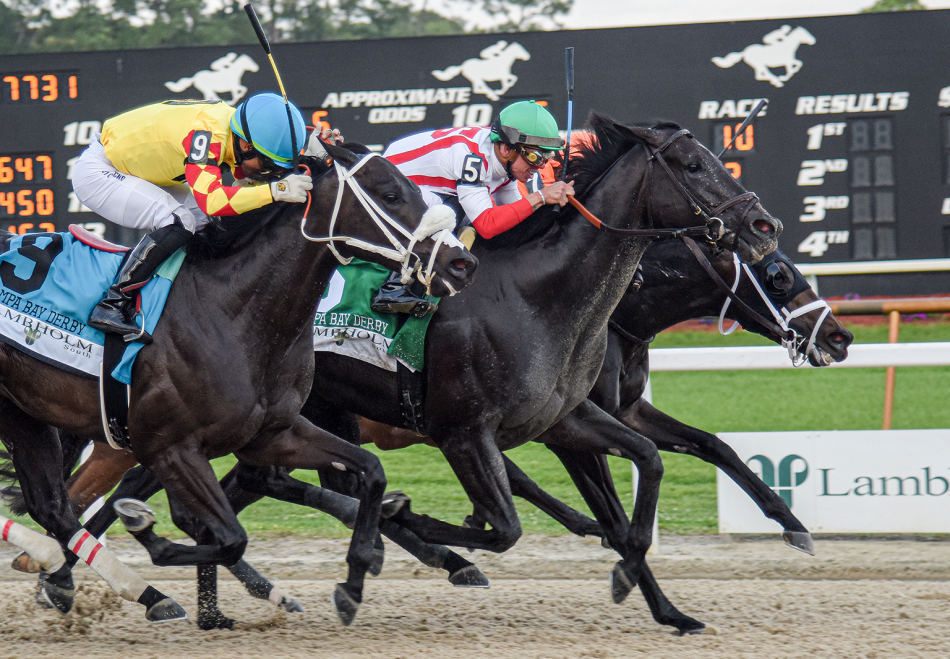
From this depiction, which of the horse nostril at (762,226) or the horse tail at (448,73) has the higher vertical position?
the horse tail at (448,73)

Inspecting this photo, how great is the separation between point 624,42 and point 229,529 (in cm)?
701

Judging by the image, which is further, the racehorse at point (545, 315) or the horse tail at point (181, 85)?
the horse tail at point (181, 85)

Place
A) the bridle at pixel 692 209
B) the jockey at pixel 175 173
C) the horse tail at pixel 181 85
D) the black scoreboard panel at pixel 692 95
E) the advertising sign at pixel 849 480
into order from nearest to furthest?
the jockey at pixel 175 173 → the bridle at pixel 692 209 → the advertising sign at pixel 849 480 → the black scoreboard panel at pixel 692 95 → the horse tail at pixel 181 85

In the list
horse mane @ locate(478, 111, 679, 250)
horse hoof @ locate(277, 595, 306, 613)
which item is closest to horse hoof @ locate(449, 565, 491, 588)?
horse hoof @ locate(277, 595, 306, 613)

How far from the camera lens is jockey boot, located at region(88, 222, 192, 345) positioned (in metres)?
3.33

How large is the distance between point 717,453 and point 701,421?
162 inches

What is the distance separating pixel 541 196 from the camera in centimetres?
371

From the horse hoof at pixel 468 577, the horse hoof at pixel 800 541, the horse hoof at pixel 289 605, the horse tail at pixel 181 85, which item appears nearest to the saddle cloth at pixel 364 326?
the horse hoof at pixel 468 577

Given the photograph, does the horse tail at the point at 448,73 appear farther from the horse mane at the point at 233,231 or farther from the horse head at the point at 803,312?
the horse mane at the point at 233,231

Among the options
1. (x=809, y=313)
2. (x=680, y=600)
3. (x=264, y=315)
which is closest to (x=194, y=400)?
(x=264, y=315)

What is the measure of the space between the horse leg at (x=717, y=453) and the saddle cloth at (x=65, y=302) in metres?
1.96

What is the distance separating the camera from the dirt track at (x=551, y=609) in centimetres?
351

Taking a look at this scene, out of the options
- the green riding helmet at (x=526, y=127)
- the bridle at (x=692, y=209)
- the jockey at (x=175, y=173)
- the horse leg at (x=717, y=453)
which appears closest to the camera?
the jockey at (x=175, y=173)

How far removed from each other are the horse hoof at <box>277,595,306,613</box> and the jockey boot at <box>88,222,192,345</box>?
1.07 meters
